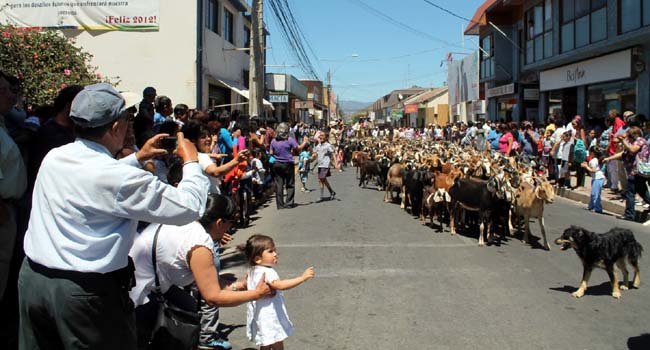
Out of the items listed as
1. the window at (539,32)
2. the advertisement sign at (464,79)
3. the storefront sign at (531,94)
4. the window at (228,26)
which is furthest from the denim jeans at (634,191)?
the advertisement sign at (464,79)

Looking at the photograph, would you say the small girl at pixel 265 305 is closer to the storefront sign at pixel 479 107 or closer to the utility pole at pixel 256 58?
the utility pole at pixel 256 58

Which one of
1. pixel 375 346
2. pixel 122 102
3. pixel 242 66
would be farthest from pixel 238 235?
pixel 242 66

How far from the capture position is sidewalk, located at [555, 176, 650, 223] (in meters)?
11.6

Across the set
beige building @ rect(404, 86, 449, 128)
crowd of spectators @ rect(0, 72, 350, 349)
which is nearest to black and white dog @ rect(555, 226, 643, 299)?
crowd of spectators @ rect(0, 72, 350, 349)

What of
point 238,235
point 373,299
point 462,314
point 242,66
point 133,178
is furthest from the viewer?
point 242,66

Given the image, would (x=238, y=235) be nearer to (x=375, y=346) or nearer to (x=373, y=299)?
(x=373, y=299)

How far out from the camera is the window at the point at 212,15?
22.4m

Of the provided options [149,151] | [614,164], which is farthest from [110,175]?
[614,164]

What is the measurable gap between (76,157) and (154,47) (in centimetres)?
1992

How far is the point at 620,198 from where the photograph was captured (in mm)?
13695

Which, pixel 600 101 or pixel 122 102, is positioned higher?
pixel 600 101

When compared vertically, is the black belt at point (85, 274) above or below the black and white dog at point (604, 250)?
above

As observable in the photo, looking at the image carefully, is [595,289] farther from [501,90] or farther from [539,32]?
[501,90]

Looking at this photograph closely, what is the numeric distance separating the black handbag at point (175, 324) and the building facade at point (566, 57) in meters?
17.5
